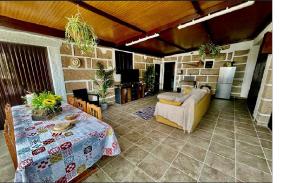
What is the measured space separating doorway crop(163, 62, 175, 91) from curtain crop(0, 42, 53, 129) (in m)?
6.30

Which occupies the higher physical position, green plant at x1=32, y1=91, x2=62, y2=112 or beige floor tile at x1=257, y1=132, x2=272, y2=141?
green plant at x1=32, y1=91, x2=62, y2=112

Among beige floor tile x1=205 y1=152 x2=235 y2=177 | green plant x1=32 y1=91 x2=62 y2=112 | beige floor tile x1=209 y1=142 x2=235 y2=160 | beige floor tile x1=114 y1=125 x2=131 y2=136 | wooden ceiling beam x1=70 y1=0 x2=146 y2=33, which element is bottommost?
beige floor tile x1=114 y1=125 x2=131 y2=136

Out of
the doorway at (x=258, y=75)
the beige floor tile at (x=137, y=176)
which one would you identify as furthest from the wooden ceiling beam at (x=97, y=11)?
A: the doorway at (x=258, y=75)

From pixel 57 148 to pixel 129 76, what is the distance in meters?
4.36

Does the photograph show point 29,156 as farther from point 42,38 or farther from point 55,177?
point 42,38

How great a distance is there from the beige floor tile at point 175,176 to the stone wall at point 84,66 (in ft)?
11.9

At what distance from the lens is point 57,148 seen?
101 cm

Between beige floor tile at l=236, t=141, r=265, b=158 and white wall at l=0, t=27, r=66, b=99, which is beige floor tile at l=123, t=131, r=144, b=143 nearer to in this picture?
beige floor tile at l=236, t=141, r=265, b=158

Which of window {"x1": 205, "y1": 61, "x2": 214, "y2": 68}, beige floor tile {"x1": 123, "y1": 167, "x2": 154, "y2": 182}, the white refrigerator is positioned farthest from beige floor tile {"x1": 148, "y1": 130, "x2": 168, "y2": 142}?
window {"x1": 205, "y1": 61, "x2": 214, "y2": 68}

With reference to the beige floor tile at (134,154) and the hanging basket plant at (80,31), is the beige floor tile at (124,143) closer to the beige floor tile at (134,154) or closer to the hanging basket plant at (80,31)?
the beige floor tile at (134,154)

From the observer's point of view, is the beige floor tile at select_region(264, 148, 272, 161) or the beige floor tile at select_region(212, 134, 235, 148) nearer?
the beige floor tile at select_region(264, 148, 272, 161)

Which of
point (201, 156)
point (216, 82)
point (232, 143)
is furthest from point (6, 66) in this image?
point (216, 82)

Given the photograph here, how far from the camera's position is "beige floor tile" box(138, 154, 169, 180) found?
1.54m

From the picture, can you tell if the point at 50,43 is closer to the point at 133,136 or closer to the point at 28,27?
the point at 28,27
